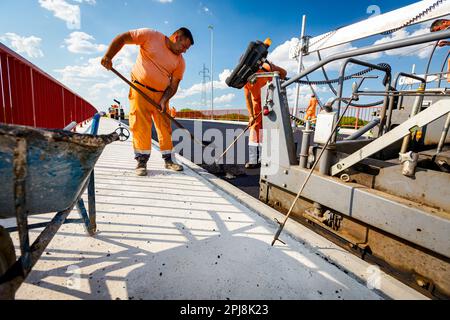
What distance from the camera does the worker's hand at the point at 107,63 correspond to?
259 centimetres

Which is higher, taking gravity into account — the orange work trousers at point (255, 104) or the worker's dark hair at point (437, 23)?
the worker's dark hair at point (437, 23)

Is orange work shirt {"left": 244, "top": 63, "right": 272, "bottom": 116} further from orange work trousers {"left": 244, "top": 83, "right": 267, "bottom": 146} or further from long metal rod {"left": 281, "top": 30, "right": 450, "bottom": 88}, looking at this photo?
long metal rod {"left": 281, "top": 30, "right": 450, "bottom": 88}

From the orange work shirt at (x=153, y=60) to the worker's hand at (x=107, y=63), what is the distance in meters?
0.29

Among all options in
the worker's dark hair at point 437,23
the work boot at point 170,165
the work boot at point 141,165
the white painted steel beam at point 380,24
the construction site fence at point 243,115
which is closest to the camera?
the white painted steel beam at point 380,24

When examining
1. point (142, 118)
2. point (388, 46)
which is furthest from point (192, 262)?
point (142, 118)

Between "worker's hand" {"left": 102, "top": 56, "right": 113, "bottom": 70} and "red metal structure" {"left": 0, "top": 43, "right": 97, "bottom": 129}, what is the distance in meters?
0.92

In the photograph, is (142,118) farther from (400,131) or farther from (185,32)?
(400,131)

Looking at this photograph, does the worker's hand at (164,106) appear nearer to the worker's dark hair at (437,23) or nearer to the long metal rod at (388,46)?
the long metal rod at (388,46)

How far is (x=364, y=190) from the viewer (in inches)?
57.2

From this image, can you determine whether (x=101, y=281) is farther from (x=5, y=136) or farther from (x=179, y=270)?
(x=5, y=136)

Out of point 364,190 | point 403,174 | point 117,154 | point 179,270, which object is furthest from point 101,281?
point 117,154

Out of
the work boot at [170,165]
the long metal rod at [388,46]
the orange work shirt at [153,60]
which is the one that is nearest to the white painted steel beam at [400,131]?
the long metal rod at [388,46]

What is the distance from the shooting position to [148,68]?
2.78 meters

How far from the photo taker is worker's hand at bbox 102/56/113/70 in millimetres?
2590
